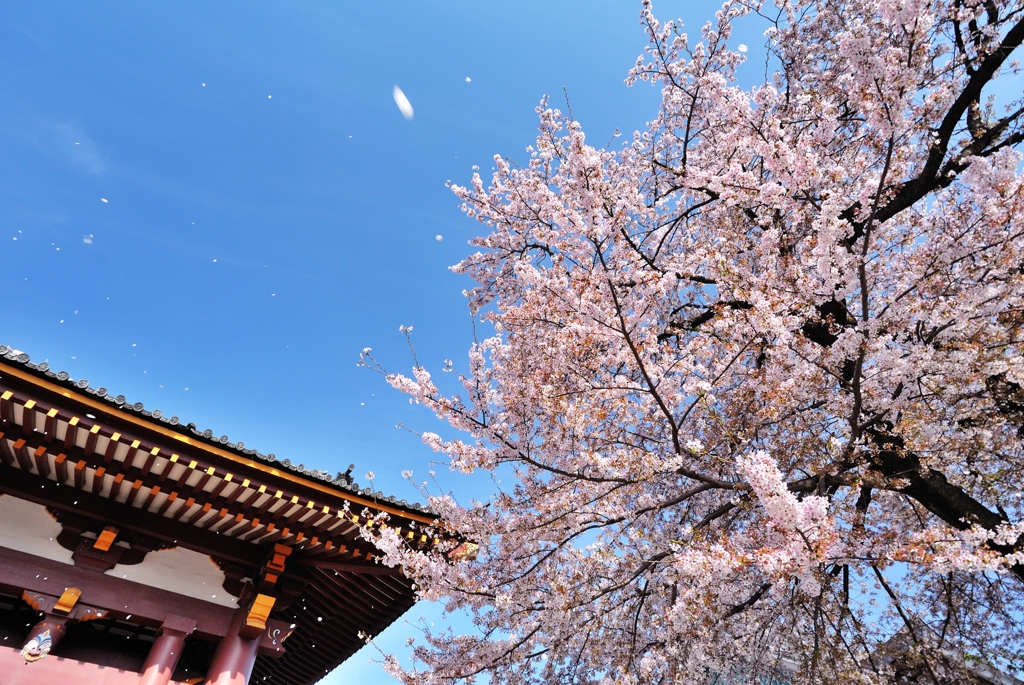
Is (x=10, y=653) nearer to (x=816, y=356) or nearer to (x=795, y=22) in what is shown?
(x=816, y=356)

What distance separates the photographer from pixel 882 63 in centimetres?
399

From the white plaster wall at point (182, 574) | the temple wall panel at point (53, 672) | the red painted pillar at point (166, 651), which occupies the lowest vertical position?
the temple wall panel at point (53, 672)

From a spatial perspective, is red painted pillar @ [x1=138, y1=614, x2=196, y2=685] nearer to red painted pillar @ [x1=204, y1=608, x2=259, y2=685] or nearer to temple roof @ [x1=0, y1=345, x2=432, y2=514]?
red painted pillar @ [x1=204, y1=608, x2=259, y2=685]

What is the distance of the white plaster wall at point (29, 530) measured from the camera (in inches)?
204

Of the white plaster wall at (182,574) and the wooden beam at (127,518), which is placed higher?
the wooden beam at (127,518)

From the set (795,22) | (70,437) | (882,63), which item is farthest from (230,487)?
(795,22)

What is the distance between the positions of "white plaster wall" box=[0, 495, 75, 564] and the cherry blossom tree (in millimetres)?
3228

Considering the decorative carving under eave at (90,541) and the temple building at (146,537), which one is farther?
the decorative carving under eave at (90,541)

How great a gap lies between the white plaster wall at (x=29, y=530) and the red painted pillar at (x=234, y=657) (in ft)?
5.46

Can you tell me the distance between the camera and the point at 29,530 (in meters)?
5.26

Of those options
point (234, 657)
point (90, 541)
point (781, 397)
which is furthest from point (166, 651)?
point (781, 397)

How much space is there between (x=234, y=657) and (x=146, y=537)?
1.54m

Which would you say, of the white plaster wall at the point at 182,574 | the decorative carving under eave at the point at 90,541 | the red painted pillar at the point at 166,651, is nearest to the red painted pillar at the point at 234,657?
the white plaster wall at the point at 182,574

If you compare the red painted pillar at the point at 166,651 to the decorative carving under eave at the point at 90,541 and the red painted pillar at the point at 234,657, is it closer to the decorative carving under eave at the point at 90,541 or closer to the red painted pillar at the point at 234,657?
the red painted pillar at the point at 234,657
